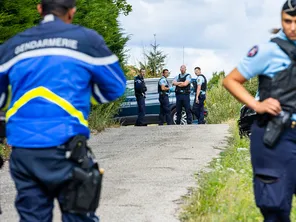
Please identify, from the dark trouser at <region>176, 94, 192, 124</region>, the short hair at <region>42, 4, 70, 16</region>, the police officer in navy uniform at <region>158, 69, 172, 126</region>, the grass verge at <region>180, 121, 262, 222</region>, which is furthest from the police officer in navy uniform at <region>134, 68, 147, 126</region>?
the short hair at <region>42, 4, 70, 16</region>

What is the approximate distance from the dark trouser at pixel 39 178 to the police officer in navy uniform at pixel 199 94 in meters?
19.5

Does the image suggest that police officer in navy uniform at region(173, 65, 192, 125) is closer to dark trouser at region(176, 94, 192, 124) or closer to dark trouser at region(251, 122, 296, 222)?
dark trouser at region(176, 94, 192, 124)

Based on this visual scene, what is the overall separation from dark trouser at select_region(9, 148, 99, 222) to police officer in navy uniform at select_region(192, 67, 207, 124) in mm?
19481

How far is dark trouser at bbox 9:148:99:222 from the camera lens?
4.76 m

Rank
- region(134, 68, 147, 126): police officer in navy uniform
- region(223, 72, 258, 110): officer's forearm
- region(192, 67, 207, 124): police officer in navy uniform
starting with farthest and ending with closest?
region(192, 67, 207, 124): police officer in navy uniform < region(134, 68, 147, 126): police officer in navy uniform < region(223, 72, 258, 110): officer's forearm

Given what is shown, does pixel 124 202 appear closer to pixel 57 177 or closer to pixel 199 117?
pixel 57 177

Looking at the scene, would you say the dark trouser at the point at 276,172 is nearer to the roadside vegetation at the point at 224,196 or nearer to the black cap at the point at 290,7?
the black cap at the point at 290,7

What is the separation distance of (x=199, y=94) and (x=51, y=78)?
785 inches

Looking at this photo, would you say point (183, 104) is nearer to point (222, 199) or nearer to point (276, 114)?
point (222, 199)

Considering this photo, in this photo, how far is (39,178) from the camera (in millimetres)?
4758

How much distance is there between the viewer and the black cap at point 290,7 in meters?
5.16

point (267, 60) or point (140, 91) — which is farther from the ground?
point (267, 60)

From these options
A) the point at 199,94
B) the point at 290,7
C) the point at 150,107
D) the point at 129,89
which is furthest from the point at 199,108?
the point at 290,7

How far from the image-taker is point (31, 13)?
46.6ft
